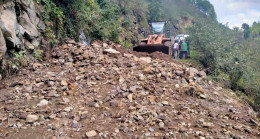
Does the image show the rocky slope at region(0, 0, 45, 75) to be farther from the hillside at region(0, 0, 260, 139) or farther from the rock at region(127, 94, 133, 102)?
the rock at region(127, 94, 133, 102)

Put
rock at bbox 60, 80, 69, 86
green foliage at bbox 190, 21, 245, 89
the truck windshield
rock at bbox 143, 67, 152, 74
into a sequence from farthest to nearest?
the truck windshield, green foliage at bbox 190, 21, 245, 89, rock at bbox 143, 67, 152, 74, rock at bbox 60, 80, 69, 86

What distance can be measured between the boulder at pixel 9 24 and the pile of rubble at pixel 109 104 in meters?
0.72

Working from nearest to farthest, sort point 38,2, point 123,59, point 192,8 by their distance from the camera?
point 38,2, point 123,59, point 192,8

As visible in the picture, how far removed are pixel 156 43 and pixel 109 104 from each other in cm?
709

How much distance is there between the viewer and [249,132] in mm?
3373

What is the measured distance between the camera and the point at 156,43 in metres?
10.3

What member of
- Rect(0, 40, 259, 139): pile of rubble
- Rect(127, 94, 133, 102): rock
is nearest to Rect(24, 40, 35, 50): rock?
Rect(0, 40, 259, 139): pile of rubble

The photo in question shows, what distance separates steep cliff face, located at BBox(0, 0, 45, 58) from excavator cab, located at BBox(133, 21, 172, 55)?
5250 millimetres

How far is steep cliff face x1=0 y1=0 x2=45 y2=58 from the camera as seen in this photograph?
3916 millimetres

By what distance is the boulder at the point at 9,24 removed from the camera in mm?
3882

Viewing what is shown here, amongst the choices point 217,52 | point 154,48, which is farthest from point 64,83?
point 217,52

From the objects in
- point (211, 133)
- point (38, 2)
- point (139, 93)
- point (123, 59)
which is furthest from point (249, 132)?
point (38, 2)

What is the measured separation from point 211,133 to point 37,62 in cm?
421

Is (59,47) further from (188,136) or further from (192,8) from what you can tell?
(192,8)
